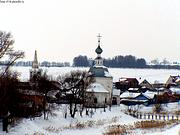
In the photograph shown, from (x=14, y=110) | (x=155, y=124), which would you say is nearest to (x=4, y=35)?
(x=14, y=110)

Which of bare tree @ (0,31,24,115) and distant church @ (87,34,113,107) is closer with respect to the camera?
bare tree @ (0,31,24,115)

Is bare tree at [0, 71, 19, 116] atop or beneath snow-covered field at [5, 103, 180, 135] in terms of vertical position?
atop

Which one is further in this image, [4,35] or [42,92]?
[42,92]

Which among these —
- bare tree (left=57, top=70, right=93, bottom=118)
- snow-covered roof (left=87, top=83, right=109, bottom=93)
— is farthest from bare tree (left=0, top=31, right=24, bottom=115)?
snow-covered roof (left=87, top=83, right=109, bottom=93)

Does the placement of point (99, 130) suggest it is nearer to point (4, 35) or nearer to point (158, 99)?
point (4, 35)

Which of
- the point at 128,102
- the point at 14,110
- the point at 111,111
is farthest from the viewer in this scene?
the point at 128,102

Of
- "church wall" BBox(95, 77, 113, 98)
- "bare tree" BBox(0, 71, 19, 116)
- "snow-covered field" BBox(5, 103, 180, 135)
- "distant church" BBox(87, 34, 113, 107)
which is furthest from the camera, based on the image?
"church wall" BBox(95, 77, 113, 98)

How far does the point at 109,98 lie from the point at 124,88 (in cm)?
3979

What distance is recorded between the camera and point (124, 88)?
99.7 meters

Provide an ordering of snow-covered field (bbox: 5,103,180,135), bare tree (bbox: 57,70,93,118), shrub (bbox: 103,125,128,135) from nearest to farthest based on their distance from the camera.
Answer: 1. snow-covered field (bbox: 5,103,180,135)
2. shrub (bbox: 103,125,128,135)
3. bare tree (bbox: 57,70,93,118)

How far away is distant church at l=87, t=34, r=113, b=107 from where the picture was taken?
58.1 metres

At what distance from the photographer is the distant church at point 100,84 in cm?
5811

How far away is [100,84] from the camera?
201 ft

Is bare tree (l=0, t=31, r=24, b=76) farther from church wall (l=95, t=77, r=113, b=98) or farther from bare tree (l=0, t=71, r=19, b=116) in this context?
church wall (l=95, t=77, r=113, b=98)
